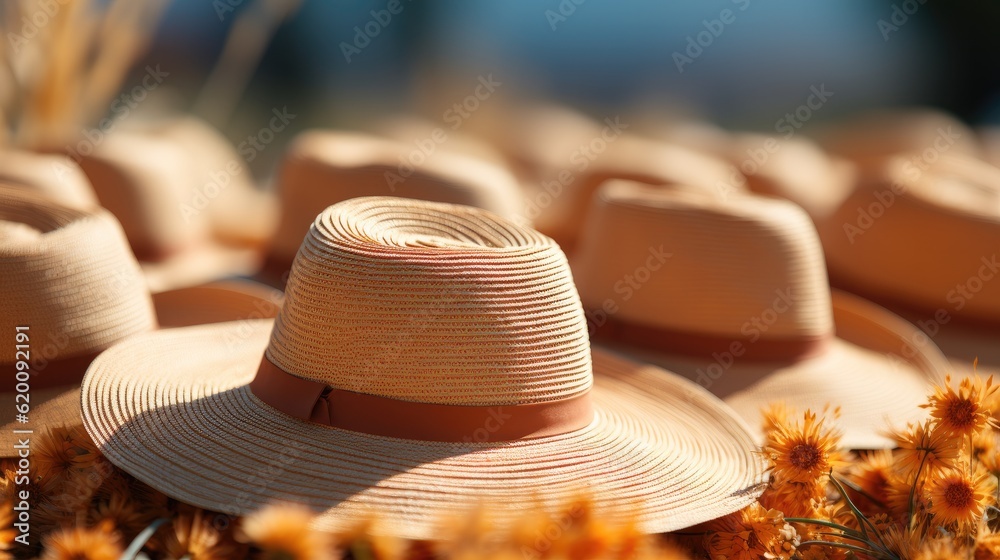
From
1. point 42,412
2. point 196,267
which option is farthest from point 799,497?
point 196,267

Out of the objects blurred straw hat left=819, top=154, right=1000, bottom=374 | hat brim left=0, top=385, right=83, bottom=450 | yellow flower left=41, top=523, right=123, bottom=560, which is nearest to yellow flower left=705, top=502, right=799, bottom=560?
yellow flower left=41, top=523, right=123, bottom=560

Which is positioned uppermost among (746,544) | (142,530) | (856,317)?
(856,317)

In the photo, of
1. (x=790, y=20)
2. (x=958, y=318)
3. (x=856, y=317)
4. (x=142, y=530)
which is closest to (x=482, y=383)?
(x=142, y=530)

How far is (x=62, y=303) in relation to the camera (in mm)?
2377

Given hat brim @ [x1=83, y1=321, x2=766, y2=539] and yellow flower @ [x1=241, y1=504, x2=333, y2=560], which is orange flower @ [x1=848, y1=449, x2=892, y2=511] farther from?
yellow flower @ [x1=241, y1=504, x2=333, y2=560]

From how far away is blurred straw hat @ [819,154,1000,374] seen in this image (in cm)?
409

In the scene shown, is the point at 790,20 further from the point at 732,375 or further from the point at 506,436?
the point at 506,436

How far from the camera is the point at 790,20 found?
14.3 m

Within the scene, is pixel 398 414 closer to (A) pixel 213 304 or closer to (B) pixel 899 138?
(A) pixel 213 304

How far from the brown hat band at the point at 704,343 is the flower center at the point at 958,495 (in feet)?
4.15

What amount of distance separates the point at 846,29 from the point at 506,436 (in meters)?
13.8

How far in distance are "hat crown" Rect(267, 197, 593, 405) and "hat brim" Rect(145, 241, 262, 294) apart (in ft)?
7.25

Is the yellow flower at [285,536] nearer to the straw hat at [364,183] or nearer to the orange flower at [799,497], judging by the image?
the orange flower at [799,497]

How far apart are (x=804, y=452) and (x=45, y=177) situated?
276cm
